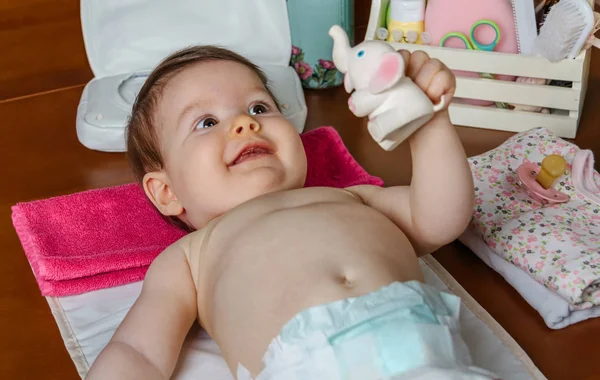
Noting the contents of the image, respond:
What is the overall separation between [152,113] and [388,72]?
0.47 metres

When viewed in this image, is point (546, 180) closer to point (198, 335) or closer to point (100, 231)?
point (198, 335)

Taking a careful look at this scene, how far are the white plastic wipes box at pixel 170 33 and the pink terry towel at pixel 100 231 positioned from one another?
1.06 feet

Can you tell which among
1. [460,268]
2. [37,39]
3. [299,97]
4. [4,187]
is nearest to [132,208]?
[4,187]

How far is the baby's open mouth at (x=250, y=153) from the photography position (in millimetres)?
1035

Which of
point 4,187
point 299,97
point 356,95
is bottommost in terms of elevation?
point 4,187

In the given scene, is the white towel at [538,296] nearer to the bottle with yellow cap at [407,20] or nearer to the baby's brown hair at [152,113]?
the baby's brown hair at [152,113]

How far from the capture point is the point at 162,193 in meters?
1.15

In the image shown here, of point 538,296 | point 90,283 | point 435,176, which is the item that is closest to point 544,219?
point 538,296

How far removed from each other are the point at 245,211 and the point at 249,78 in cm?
23

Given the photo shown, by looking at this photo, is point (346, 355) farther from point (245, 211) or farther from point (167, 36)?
point (167, 36)

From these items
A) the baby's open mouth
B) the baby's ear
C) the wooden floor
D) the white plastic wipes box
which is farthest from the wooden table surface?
the baby's open mouth

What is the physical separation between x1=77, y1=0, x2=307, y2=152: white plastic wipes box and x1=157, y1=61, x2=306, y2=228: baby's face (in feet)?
1.60

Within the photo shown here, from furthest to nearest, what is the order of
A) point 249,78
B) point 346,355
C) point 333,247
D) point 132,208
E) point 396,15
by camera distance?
point 396,15, point 132,208, point 249,78, point 333,247, point 346,355

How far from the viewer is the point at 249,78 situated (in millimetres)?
1127
